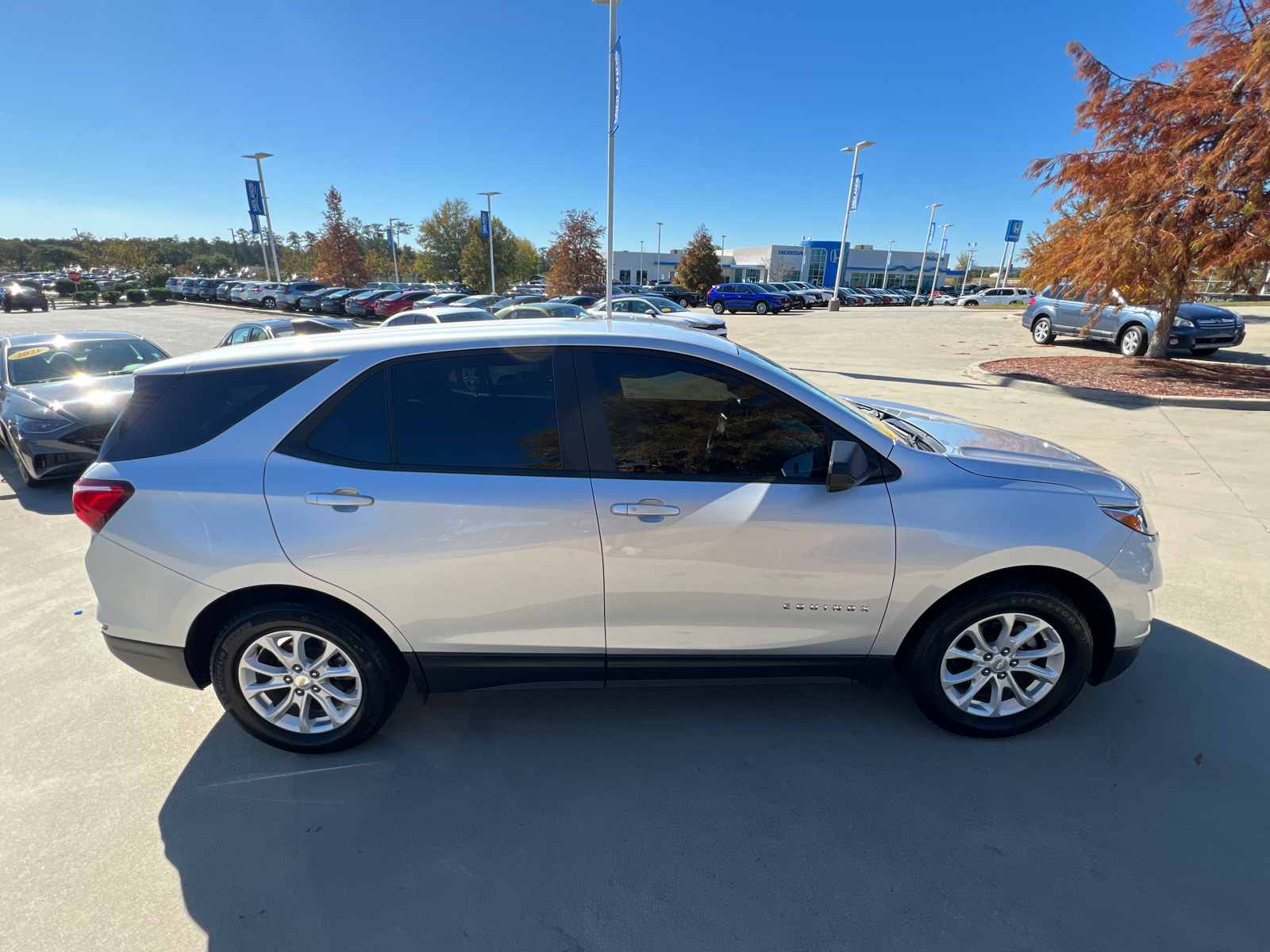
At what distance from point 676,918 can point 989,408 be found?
9.39 meters

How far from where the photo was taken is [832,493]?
8.05ft

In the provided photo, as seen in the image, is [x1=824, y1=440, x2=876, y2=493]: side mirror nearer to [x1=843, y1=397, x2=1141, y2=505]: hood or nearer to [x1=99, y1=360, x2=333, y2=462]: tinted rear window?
[x1=843, y1=397, x2=1141, y2=505]: hood

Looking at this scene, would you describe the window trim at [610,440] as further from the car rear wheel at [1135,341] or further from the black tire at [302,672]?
the car rear wheel at [1135,341]

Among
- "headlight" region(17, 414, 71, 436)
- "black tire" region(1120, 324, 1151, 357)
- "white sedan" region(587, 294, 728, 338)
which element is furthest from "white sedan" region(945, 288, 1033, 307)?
"headlight" region(17, 414, 71, 436)

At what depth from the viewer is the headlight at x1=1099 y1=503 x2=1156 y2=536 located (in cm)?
259

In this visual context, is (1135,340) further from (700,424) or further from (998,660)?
(700,424)

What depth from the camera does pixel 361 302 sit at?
3156 cm

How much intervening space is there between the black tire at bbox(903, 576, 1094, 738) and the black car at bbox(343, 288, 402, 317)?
3297cm

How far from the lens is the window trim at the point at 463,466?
2.43 meters

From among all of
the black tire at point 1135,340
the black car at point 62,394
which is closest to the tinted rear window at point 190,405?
the black car at point 62,394

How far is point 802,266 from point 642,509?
84.5 meters

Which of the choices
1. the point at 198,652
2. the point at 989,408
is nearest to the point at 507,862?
the point at 198,652

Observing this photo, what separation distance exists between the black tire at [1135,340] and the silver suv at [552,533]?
1481 centimetres

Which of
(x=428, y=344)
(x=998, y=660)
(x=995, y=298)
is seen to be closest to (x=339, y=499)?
(x=428, y=344)
